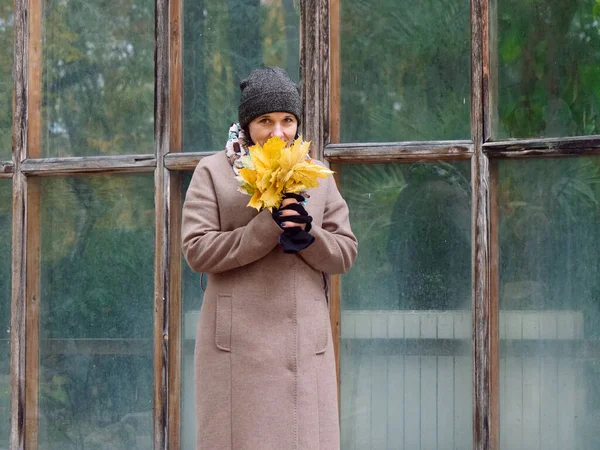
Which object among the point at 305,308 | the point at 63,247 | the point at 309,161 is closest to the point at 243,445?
the point at 305,308

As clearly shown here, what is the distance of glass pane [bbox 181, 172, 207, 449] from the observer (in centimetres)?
424

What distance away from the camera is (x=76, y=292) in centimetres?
445

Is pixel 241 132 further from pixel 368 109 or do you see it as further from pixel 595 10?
pixel 595 10

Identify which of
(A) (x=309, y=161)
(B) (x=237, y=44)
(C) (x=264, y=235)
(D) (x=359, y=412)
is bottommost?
(D) (x=359, y=412)

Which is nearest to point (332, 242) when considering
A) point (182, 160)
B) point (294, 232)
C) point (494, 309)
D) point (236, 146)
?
point (294, 232)

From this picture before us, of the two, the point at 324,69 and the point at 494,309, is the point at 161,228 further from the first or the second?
the point at 494,309

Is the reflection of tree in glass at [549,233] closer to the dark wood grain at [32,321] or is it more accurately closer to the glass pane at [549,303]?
the glass pane at [549,303]

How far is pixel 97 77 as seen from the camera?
14.6ft

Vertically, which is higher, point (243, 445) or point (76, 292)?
point (76, 292)

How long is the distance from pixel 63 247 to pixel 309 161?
1.68 m

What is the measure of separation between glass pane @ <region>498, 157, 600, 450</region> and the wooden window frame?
6 cm

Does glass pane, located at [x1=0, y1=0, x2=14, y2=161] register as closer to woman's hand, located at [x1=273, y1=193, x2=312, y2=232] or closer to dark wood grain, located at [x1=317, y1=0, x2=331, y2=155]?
dark wood grain, located at [x1=317, y1=0, x2=331, y2=155]

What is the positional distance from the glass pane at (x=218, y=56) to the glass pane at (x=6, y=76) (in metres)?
0.83

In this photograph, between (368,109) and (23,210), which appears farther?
(23,210)
